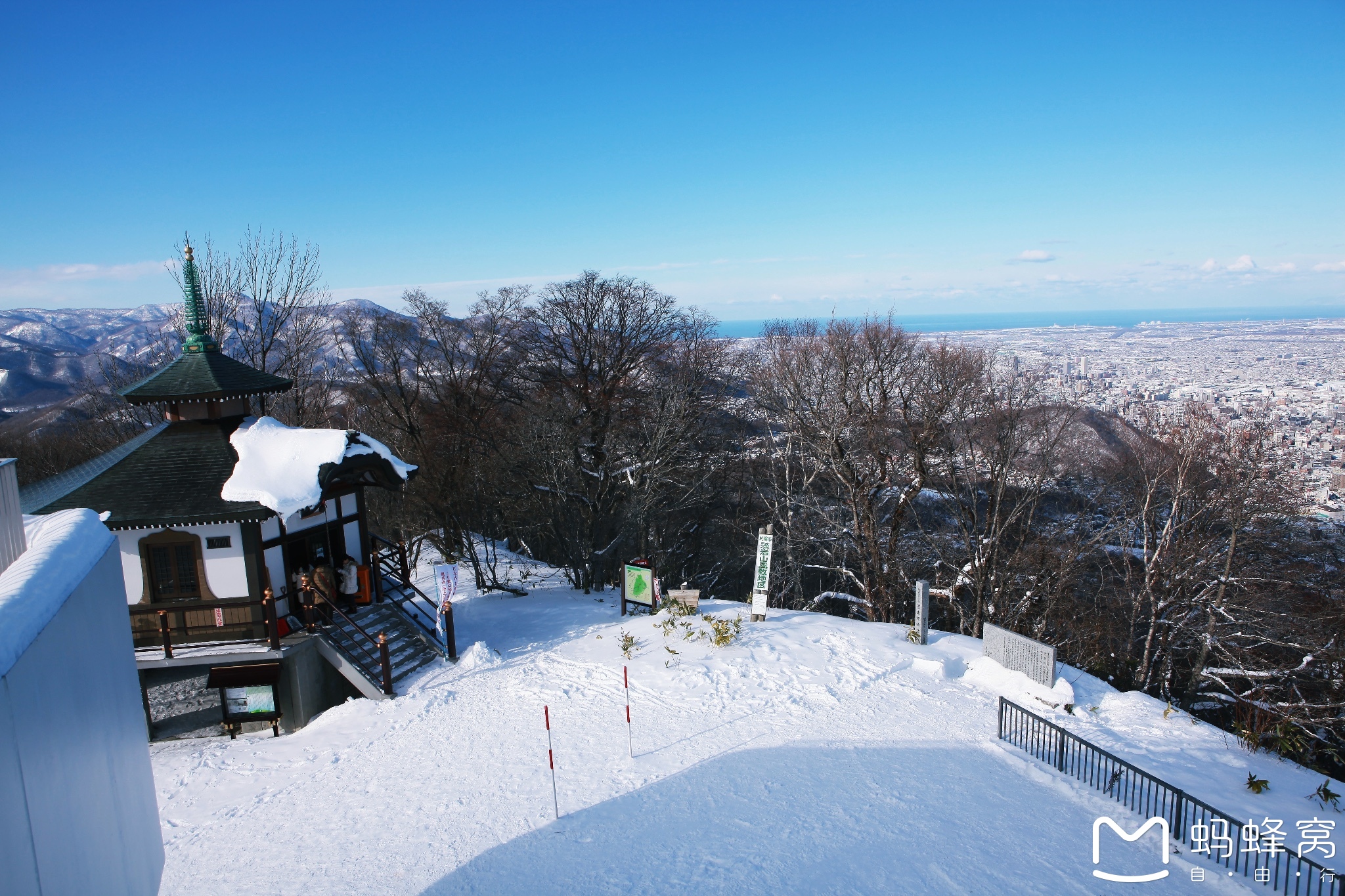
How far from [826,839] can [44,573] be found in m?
7.68

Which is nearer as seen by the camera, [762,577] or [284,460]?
[284,460]

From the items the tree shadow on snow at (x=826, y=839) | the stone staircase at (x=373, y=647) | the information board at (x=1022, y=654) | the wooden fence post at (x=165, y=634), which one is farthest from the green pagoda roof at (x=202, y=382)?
the information board at (x=1022, y=654)

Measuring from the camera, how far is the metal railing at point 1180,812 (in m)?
6.98

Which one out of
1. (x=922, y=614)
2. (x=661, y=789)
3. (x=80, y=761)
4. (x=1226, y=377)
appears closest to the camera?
(x=80, y=761)

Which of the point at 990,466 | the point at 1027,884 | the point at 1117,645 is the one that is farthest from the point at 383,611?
the point at 1117,645

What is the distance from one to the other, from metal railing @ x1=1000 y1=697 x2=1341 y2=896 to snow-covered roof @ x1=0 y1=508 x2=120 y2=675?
32.1ft

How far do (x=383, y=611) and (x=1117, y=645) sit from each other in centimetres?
1969

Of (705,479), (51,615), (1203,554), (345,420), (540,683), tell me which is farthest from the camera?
(345,420)

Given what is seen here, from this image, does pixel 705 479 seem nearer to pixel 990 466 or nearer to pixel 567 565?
pixel 567 565

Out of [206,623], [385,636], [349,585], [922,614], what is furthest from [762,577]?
[206,623]

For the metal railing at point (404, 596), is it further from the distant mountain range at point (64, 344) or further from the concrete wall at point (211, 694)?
the distant mountain range at point (64, 344)

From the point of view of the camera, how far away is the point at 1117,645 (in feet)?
62.8

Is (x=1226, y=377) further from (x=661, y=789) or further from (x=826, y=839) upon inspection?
(x=661, y=789)

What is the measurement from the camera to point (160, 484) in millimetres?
12586
